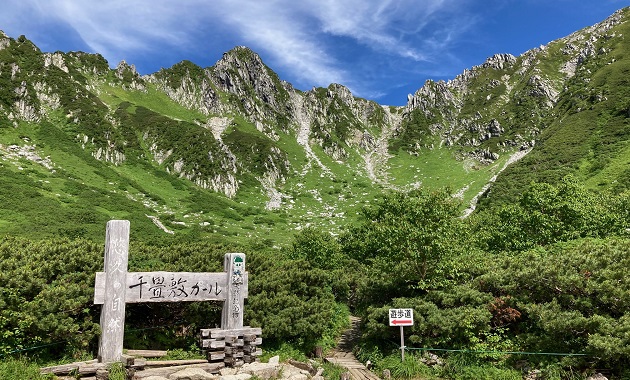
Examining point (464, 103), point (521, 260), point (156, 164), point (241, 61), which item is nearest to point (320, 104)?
point (241, 61)

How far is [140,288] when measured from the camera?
10.2 metres

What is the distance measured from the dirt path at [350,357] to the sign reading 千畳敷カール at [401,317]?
6.32ft

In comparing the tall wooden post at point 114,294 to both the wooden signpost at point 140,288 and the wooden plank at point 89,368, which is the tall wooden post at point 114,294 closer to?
the wooden signpost at point 140,288

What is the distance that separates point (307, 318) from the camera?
14.0 metres

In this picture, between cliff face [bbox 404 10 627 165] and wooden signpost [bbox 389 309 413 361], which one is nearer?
wooden signpost [bbox 389 309 413 361]

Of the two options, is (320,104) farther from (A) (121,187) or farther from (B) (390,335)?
(B) (390,335)

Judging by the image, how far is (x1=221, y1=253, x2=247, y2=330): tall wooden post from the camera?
11461 mm

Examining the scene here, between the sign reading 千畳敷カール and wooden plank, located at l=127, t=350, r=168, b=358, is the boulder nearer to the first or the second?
wooden plank, located at l=127, t=350, r=168, b=358

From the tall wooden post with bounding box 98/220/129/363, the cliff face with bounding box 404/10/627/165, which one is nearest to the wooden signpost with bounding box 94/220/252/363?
the tall wooden post with bounding box 98/220/129/363

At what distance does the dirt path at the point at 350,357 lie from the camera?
12.2 meters

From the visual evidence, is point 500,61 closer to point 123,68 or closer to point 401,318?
point 123,68

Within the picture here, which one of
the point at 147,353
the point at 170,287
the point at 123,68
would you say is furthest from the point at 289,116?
the point at 147,353

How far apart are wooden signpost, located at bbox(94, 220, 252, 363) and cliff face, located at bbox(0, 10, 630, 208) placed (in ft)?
207

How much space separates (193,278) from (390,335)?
308 inches
